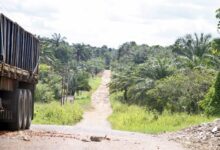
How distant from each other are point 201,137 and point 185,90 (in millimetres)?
19439

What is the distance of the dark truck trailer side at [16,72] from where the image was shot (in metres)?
15.5

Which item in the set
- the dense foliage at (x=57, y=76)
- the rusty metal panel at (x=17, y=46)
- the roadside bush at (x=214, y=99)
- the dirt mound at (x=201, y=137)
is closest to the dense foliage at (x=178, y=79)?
the roadside bush at (x=214, y=99)

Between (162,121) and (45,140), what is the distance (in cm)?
2006

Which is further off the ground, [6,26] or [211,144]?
[6,26]

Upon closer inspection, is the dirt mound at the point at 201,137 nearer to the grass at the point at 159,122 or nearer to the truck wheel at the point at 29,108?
the grass at the point at 159,122

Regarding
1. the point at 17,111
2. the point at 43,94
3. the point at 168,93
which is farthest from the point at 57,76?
the point at 17,111

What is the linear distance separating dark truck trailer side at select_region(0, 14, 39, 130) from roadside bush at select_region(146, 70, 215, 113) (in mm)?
21230

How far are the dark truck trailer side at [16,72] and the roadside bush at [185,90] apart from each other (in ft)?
69.7

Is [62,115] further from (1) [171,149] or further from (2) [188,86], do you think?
(1) [171,149]

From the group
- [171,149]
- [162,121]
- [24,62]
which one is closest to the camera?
[171,149]

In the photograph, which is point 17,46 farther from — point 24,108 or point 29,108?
point 29,108

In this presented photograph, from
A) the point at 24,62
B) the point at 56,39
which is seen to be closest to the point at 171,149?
the point at 24,62

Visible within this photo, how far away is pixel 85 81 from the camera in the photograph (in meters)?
96.4

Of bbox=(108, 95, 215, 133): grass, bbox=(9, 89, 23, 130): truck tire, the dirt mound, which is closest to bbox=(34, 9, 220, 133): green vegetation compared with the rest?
bbox=(108, 95, 215, 133): grass
